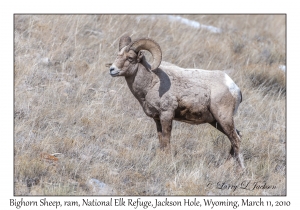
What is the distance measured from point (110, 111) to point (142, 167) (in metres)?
2.34

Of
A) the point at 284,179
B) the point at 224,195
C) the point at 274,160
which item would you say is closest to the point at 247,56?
the point at 274,160

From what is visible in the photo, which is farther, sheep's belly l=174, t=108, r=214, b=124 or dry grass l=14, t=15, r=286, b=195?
sheep's belly l=174, t=108, r=214, b=124

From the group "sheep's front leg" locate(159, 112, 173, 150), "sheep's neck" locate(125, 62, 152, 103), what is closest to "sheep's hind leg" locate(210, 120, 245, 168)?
"sheep's front leg" locate(159, 112, 173, 150)

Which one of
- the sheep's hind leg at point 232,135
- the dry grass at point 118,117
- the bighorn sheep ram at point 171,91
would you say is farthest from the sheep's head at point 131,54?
the sheep's hind leg at point 232,135

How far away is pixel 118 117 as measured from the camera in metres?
10.3

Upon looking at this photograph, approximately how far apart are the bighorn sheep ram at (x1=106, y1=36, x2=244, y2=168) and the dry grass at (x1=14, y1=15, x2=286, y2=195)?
0.61 meters

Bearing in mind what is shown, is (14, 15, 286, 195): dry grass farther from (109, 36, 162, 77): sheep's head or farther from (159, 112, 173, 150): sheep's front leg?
(109, 36, 162, 77): sheep's head

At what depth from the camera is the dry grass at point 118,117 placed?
7906 mm

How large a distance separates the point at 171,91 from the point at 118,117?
6.77 feet

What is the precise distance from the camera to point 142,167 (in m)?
8.42

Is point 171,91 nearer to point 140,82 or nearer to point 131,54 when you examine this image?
point 140,82

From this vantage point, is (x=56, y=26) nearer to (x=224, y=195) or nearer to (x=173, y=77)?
(x=173, y=77)

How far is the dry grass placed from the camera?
7906 millimetres

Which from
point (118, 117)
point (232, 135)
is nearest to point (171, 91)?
point (232, 135)
